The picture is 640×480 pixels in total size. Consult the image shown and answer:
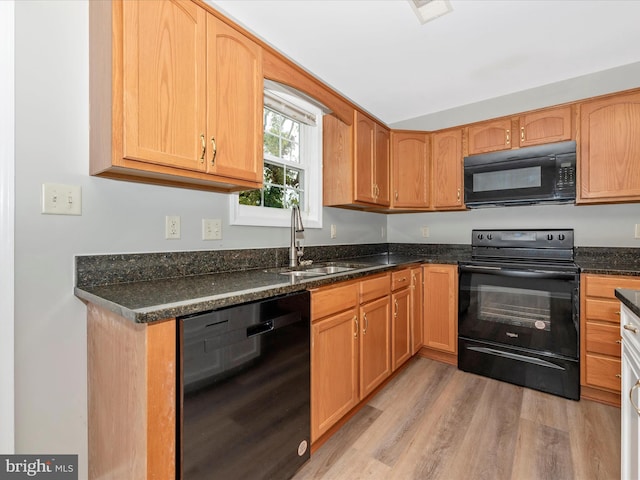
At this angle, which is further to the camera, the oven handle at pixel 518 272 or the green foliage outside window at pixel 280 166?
the green foliage outside window at pixel 280 166

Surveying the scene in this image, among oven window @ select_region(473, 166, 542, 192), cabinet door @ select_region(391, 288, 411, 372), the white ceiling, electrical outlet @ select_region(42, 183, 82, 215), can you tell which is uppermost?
the white ceiling

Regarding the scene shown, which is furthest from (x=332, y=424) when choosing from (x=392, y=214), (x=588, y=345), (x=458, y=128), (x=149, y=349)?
(x=458, y=128)

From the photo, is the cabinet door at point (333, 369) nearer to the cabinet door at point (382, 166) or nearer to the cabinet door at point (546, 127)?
the cabinet door at point (382, 166)

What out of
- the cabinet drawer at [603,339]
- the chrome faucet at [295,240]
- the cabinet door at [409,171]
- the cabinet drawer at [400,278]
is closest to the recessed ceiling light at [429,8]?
the cabinet door at [409,171]

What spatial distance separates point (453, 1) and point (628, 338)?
182 cm

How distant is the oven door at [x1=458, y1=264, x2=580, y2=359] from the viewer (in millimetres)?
2117

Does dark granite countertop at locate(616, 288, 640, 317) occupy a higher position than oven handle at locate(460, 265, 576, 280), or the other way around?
dark granite countertop at locate(616, 288, 640, 317)

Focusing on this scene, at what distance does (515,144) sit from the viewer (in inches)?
102

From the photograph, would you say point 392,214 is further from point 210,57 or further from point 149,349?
point 149,349

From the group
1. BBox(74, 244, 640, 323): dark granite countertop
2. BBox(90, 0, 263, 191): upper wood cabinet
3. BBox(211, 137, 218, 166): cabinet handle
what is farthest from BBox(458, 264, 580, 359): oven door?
BBox(211, 137, 218, 166): cabinet handle

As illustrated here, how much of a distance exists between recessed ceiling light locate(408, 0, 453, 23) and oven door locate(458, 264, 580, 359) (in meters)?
1.77

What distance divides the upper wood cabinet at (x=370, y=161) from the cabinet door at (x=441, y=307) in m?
0.81

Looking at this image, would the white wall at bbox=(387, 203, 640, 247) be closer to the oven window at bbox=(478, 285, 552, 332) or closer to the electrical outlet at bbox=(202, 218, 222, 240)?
the oven window at bbox=(478, 285, 552, 332)

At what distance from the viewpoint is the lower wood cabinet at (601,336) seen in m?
1.99
